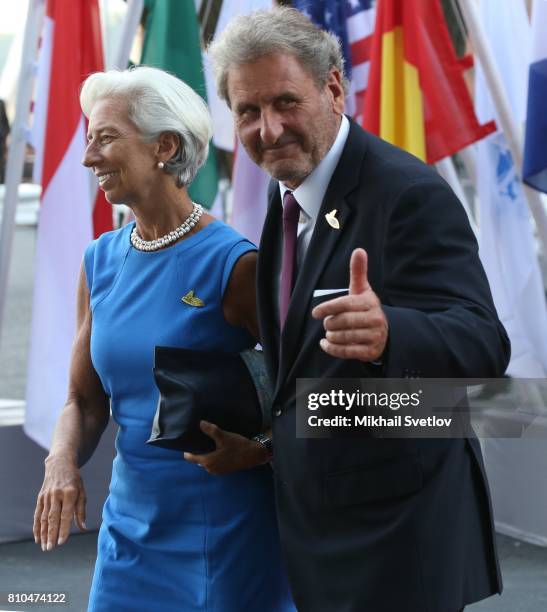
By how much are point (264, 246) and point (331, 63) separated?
1.24ft

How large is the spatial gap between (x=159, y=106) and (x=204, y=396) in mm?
710

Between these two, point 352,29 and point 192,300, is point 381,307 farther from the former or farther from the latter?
point 352,29

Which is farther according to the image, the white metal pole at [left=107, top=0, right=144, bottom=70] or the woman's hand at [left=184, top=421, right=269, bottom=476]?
the white metal pole at [left=107, top=0, right=144, bottom=70]

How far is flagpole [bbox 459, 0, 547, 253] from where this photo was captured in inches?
200

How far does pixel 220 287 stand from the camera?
2.59 metres

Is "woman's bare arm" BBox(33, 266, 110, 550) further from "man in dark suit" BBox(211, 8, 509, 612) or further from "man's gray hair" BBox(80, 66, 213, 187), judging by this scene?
"man in dark suit" BBox(211, 8, 509, 612)

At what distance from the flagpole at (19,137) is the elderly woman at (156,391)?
112 inches

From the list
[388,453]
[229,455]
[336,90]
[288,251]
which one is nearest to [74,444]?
[229,455]

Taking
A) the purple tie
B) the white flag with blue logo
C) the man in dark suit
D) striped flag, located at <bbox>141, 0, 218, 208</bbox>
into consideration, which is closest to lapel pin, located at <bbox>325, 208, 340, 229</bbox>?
the man in dark suit

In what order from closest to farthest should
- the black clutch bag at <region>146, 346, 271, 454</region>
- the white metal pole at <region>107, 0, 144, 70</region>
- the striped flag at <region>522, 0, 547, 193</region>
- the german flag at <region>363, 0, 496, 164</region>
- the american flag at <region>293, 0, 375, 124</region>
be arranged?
the black clutch bag at <region>146, 346, 271, 454</region> < the striped flag at <region>522, 0, 547, 193</region> < the german flag at <region>363, 0, 496, 164</region> < the white metal pole at <region>107, 0, 144, 70</region> < the american flag at <region>293, 0, 375, 124</region>

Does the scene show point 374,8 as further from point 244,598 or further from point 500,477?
point 244,598

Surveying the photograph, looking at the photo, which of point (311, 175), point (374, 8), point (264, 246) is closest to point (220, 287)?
point (264, 246)

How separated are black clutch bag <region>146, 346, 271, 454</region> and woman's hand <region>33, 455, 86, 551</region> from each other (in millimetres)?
308

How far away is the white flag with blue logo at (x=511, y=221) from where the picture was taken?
18.2ft
